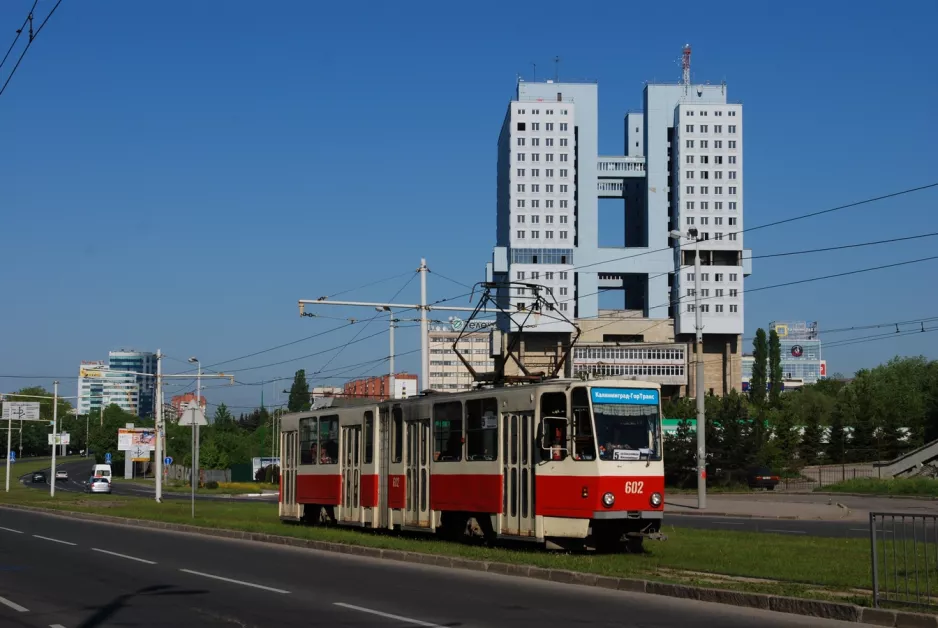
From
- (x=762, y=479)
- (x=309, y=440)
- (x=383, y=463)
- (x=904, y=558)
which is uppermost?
(x=309, y=440)

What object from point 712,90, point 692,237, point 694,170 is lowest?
point 692,237

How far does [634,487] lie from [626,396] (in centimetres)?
162

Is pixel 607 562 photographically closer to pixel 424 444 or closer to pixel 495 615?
pixel 495 615

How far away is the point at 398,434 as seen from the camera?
2533 centimetres

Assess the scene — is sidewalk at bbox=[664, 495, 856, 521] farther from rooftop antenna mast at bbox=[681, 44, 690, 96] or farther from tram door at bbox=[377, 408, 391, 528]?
rooftop antenna mast at bbox=[681, 44, 690, 96]

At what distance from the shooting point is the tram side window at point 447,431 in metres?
22.7

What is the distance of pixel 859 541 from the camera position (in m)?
21.1

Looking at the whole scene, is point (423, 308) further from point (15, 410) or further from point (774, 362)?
point (774, 362)

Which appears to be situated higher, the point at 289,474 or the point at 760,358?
the point at 760,358

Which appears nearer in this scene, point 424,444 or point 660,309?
point 424,444

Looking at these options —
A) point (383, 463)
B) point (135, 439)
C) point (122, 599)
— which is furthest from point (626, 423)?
point (135, 439)

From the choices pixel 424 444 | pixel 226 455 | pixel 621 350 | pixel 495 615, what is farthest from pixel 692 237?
pixel 621 350

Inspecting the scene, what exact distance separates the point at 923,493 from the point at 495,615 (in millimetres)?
40530

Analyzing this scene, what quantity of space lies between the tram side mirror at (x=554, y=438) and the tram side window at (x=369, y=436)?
729cm
